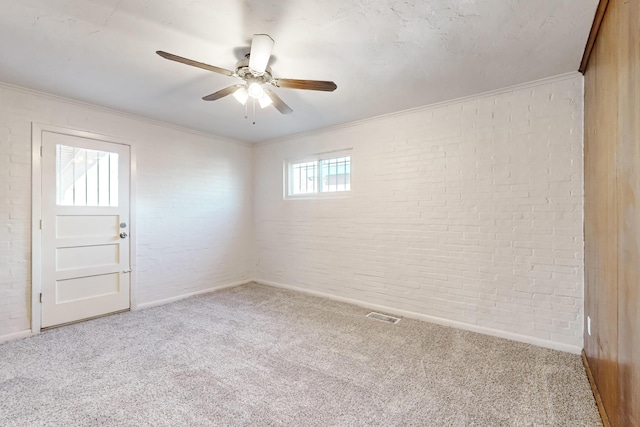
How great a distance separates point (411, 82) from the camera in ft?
9.06

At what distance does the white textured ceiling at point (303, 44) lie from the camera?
1.77 meters

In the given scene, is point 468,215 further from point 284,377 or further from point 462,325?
point 284,377

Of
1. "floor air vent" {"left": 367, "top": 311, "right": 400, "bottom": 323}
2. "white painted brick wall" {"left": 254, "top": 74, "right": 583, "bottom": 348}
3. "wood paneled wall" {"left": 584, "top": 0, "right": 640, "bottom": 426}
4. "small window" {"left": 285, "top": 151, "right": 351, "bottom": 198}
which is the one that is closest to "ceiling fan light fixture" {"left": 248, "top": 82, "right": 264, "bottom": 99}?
"white painted brick wall" {"left": 254, "top": 74, "right": 583, "bottom": 348}

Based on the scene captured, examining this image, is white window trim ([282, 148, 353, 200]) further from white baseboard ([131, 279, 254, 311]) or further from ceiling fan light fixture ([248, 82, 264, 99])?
ceiling fan light fixture ([248, 82, 264, 99])

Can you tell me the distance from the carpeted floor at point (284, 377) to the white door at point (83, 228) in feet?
1.07

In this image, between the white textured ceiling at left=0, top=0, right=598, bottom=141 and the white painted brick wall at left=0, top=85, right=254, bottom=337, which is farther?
the white painted brick wall at left=0, top=85, right=254, bottom=337

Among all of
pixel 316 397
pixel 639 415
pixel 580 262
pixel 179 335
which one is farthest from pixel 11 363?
pixel 580 262

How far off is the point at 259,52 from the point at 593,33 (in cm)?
226

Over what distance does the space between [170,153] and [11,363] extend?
108 inches

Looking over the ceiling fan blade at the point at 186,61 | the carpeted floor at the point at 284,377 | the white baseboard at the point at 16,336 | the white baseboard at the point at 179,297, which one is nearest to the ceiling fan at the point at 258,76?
the ceiling fan blade at the point at 186,61

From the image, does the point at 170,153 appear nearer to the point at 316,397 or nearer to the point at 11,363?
the point at 11,363

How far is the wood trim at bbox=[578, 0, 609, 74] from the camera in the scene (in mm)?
1674

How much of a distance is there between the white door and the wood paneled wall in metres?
4.52

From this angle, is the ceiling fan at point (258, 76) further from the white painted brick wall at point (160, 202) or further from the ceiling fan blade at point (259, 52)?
the white painted brick wall at point (160, 202)
